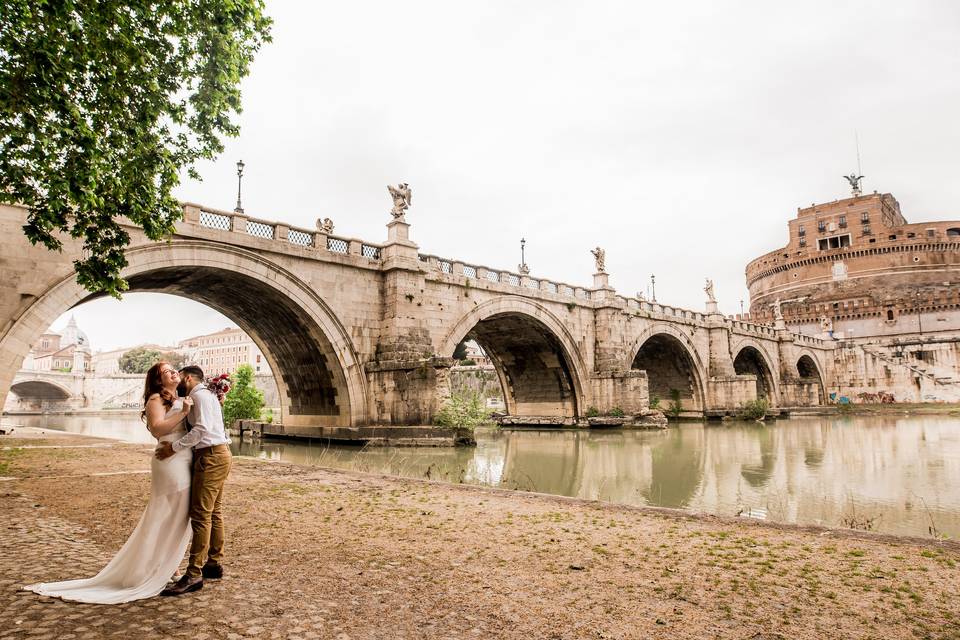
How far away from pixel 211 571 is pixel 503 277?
76.6ft

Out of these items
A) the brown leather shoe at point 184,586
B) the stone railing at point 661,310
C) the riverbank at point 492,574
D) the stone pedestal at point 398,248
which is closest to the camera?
the riverbank at point 492,574

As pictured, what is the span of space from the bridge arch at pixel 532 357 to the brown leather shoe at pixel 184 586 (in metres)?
22.0

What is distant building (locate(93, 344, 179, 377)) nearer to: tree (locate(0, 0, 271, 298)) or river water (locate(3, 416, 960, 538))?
river water (locate(3, 416, 960, 538))

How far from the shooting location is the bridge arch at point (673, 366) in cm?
3850

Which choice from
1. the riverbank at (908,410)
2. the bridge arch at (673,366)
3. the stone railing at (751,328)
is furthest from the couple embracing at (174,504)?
the riverbank at (908,410)

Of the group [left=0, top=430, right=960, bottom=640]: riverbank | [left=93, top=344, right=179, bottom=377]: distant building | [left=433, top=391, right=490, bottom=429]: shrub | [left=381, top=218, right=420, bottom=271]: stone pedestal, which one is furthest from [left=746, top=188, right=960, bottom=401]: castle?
[left=93, top=344, right=179, bottom=377]: distant building

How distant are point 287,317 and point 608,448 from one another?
12.4 m

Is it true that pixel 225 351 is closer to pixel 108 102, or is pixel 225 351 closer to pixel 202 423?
pixel 108 102

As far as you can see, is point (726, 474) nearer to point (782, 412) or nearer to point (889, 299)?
point (782, 412)

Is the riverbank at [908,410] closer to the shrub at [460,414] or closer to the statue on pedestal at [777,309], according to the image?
the statue on pedestal at [777,309]

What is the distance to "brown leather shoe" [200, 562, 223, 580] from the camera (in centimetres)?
412

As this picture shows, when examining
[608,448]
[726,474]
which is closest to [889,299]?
[608,448]

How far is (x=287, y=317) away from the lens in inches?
808

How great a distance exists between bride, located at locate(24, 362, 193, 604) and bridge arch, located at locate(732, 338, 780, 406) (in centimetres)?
4930
